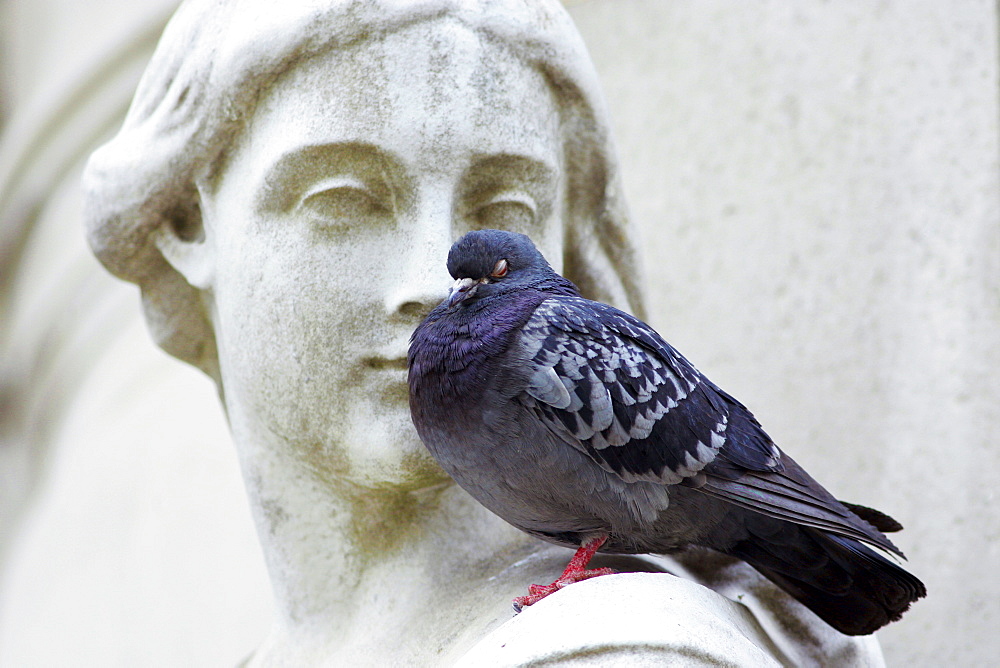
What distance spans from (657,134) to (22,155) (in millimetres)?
2223

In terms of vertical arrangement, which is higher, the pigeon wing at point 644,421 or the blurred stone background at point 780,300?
the pigeon wing at point 644,421

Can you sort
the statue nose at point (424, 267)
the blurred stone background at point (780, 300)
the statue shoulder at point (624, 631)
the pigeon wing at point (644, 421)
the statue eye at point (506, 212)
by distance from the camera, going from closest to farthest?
1. the statue shoulder at point (624, 631)
2. the pigeon wing at point (644, 421)
3. the statue nose at point (424, 267)
4. the statue eye at point (506, 212)
5. the blurred stone background at point (780, 300)

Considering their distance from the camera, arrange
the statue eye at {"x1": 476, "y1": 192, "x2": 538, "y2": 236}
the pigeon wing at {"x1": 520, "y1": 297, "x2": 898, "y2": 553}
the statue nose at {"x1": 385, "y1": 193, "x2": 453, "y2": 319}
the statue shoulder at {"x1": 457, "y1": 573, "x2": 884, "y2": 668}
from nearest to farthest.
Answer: the statue shoulder at {"x1": 457, "y1": 573, "x2": 884, "y2": 668}
the pigeon wing at {"x1": 520, "y1": 297, "x2": 898, "y2": 553}
the statue nose at {"x1": 385, "y1": 193, "x2": 453, "y2": 319}
the statue eye at {"x1": 476, "y1": 192, "x2": 538, "y2": 236}

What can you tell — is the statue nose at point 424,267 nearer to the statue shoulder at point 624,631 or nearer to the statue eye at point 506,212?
the statue eye at point 506,212

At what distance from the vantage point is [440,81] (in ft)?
6.08

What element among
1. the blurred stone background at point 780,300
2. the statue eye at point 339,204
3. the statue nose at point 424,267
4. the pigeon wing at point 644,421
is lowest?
the blurred stone background at point 780,300

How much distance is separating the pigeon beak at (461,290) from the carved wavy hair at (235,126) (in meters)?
0.41

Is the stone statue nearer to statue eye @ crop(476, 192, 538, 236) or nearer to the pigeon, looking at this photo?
statue eye @ crop(476, 192, 538, 236)

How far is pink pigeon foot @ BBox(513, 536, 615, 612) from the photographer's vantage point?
1.72 meters

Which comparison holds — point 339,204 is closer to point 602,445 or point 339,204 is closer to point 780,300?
point 602,445

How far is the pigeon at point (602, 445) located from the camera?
1667mm

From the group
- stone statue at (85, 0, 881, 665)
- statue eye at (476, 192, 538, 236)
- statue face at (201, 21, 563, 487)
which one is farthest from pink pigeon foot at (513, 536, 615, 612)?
statue eye at (476, 192, 538, 236)

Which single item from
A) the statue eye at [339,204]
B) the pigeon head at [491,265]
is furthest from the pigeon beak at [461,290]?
the statue eye at [339,204]

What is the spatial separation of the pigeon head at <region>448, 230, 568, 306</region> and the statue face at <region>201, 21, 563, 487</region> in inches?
3.1
